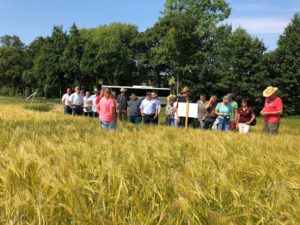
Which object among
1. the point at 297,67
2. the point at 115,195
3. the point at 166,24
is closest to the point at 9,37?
the point at 166,24

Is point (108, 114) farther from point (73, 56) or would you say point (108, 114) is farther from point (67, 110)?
point (73, 56)

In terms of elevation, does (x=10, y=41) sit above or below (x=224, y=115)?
above

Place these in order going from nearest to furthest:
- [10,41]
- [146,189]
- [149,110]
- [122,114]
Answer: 1. [146,189]
2. [149,110]
3. [122,114]
4. [10,41]

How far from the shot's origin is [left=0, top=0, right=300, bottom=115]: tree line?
46000 mm

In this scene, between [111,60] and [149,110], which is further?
[111,60]

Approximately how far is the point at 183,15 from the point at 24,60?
5719 cm

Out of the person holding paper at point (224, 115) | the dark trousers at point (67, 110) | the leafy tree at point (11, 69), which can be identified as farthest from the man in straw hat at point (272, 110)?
the leafy tree at point (11, 69)

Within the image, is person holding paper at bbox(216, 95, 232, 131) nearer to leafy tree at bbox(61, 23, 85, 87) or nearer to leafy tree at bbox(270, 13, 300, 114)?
leafy tree at bbox(270, 13, 300, 114)

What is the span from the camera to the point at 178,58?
153 ft

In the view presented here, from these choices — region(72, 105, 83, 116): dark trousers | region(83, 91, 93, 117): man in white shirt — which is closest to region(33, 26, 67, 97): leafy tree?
region(72, 105, 83, 116): dark trousers

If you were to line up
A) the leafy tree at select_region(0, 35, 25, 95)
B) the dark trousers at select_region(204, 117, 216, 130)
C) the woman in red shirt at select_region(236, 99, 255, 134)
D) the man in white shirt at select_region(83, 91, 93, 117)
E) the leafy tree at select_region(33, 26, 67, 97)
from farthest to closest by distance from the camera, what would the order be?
the leafy tree at select_region(0, 35, 25, 95) → the leafy tree at select_region(33, 26, 67, 97) → the man in white shirt at select_region(83, 91, 93, 117) → the dark trousers at select_region(204, 117, 216, 130) → the woman in red shirt at select_region(236, 99, 255, 134)

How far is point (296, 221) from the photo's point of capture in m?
2.42

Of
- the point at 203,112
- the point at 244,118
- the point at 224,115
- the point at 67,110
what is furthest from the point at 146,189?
the point at 67,110

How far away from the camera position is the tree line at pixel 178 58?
46.0m
